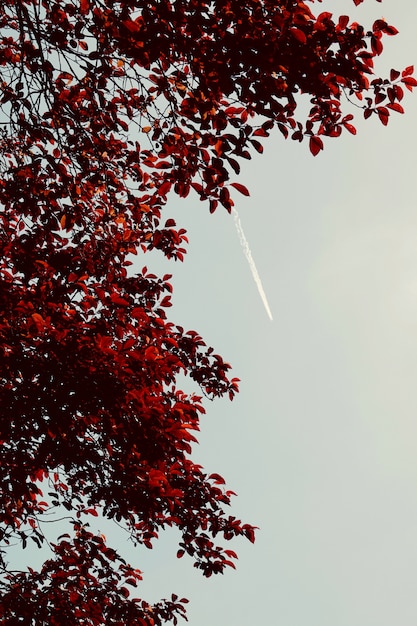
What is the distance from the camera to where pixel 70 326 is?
15.8 ft

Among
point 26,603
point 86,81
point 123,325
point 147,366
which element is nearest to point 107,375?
point 147,366

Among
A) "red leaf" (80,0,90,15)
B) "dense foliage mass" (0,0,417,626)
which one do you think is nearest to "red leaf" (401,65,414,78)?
"dense foliage mass" (0,0,417,626)

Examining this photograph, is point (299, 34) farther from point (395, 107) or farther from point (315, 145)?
point (395, 107)

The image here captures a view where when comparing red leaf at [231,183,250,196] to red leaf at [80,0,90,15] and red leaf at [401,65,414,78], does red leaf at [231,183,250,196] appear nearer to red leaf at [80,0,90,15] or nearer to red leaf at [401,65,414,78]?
red leaf at [401,65,414,78]

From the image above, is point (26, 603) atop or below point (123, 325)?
below

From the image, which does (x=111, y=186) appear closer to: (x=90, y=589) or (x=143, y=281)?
(x=143, y=281)

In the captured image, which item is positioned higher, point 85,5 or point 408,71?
point 85,5

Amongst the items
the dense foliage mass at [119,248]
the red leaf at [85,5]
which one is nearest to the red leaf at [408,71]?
the dense foliage mass at [119,248]

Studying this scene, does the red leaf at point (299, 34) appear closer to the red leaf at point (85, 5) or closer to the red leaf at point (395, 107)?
the red leaf at point (395, 107)

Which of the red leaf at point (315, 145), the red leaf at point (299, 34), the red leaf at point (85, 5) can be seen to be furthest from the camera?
the red leaf at point (85, 5)

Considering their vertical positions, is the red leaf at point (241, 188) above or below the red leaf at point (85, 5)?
below

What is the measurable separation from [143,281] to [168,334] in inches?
29.2

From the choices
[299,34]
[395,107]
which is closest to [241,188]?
[299,34]

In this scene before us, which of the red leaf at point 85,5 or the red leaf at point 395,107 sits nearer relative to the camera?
the red leaf at point 395,107
